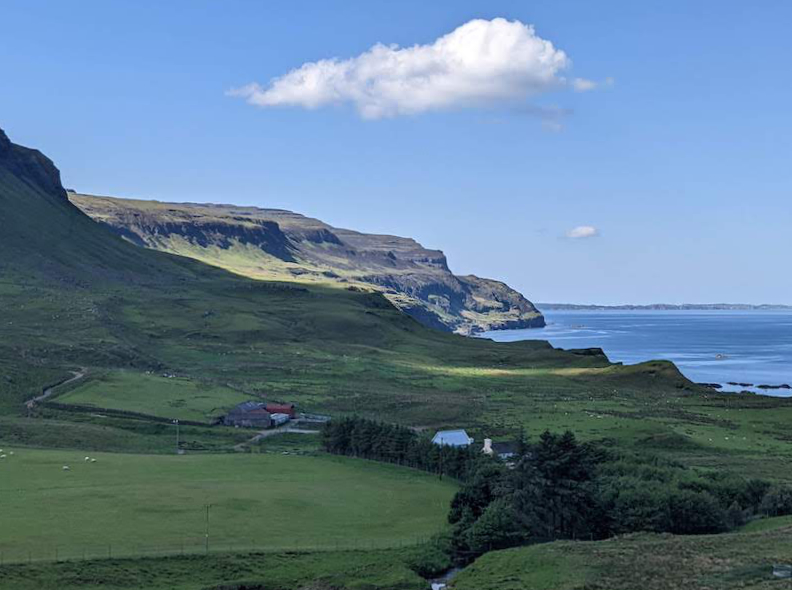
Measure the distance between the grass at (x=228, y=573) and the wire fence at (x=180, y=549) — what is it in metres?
0.60

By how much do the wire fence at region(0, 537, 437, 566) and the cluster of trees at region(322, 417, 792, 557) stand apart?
5792 millimetres

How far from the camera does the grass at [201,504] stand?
61688 millimetres

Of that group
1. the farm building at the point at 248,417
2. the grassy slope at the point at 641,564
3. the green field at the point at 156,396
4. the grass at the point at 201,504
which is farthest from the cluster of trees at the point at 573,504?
the green field at the point at 156,396

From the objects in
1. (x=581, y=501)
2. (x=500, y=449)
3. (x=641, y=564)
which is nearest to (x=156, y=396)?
(x=500, y=449)

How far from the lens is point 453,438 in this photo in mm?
105875

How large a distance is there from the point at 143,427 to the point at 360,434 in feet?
109

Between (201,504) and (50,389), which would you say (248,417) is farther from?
(201,504)

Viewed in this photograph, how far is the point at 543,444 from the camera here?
75.1 metres

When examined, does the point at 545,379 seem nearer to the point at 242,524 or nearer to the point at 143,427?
the point at 143,427

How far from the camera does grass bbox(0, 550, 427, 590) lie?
54219 mm

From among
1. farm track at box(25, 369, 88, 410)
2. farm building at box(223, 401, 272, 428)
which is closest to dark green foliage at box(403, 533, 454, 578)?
farm building at box(223, 401, 272, 428)

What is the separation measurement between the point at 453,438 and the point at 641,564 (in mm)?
48650

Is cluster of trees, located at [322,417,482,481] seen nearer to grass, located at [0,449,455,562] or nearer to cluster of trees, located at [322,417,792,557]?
grass, located at [0,449,455,562]

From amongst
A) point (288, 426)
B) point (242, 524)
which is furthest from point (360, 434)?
point (242, 524)
